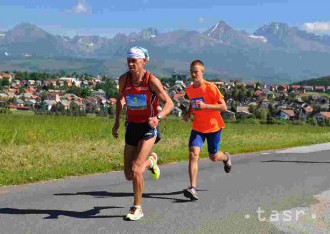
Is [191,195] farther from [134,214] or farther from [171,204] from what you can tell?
[134,214]

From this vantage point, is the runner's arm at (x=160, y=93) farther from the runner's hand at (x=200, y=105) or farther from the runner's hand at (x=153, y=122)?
the runner's hand at (x=200, y=105)

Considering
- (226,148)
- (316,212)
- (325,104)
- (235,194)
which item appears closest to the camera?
(316,212)

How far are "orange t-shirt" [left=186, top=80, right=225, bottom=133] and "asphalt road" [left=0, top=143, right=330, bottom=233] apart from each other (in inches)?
38.5

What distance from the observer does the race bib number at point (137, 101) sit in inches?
241

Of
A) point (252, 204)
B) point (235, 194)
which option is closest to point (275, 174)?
point (235, 194)

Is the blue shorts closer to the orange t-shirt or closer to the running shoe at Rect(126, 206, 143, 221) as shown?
the orange t-shirt

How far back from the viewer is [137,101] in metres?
6.15

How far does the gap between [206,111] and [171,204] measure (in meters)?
1.53

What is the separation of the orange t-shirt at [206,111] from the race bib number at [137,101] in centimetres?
137

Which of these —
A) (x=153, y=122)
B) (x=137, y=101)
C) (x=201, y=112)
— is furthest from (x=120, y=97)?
(x=201, y=112)

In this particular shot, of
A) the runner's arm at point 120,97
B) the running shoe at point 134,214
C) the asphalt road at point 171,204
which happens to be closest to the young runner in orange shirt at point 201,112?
the asphalt road at point 171,204

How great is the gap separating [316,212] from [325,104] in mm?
133193

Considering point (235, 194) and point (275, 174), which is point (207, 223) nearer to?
point (235, 194)

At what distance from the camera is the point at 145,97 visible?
6102 mm
